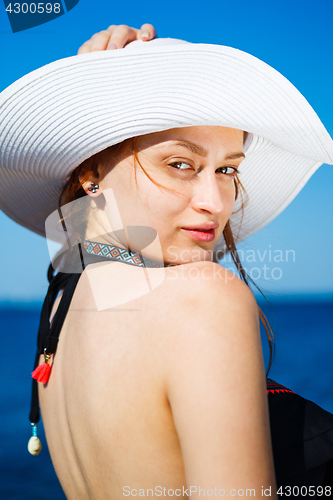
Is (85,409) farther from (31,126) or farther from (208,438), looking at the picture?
(31,126)

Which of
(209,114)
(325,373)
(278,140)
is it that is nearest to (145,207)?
(209,114)

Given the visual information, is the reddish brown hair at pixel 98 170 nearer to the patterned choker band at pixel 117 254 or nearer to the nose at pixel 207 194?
the nose at pixel 207 194

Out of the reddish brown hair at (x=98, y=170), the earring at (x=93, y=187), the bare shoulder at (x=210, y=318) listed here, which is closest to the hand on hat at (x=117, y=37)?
the reddish brown hair at (x=98, y=170)

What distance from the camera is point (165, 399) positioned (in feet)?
3.02

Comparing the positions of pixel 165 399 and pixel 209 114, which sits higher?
pixel 209 114

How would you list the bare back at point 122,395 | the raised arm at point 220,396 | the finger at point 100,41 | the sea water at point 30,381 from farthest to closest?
1. the sea water at point 30,381
2. the finger at point 100,41
3. the bare back at point 122,395
4. the raised arm at point 220,396

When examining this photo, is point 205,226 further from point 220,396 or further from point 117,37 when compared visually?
point 117,37

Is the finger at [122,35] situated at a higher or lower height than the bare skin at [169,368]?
higher

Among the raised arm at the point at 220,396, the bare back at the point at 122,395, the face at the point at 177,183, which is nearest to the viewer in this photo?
the raised arm at the point at 220,396

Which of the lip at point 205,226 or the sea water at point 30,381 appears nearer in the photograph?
the lip at point 205,226

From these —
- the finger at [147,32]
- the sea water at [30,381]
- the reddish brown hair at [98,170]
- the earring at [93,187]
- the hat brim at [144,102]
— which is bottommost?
the sea water at [30,381]

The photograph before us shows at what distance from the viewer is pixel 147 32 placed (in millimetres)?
1508

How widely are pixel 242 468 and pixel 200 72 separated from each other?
1197 millimetres

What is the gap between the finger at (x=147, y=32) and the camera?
150cm
